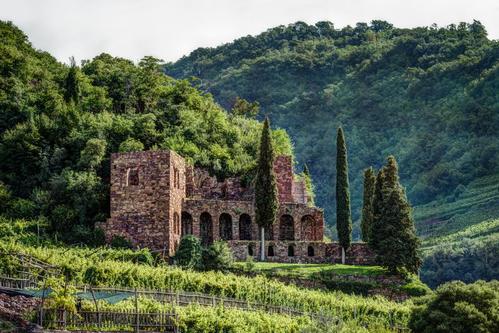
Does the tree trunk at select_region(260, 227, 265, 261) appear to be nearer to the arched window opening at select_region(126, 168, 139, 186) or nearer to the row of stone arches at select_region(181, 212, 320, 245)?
the row of stone arches at select_region(181, 212, 320, 245)

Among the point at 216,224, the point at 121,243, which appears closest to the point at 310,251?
the point at 216,224

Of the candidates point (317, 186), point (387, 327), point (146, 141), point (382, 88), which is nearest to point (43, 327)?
point (387, 327)

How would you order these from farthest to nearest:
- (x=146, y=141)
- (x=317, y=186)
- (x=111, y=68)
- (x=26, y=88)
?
(x=317, y=186) < (x=111, y=68) < (x=26, y=88) < (x=146, y=141)

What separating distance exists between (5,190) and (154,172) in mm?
9165

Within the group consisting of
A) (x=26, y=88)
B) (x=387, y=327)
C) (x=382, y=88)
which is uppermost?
(x=382, y=88)

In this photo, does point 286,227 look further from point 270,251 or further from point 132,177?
point 132,177

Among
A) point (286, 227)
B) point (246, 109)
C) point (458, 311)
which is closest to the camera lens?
point (458, 311)

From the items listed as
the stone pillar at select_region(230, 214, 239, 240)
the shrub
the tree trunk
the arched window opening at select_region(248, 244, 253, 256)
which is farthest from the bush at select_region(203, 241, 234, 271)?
the stone pillar at select_region(230, 214, 239, 240)

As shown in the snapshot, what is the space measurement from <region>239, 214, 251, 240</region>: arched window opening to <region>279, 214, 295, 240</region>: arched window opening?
198 centimetres

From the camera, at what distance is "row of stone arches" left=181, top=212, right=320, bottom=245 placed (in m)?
59.7

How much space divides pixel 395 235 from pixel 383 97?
2885 inches

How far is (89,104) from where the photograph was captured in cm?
6944

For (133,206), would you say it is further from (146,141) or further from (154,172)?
(146,141)

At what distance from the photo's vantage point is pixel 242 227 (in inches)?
2406
